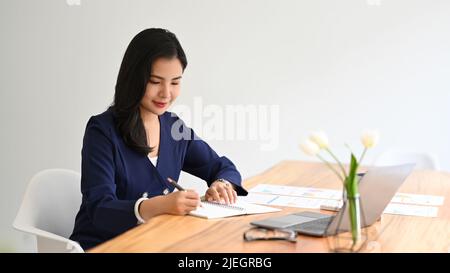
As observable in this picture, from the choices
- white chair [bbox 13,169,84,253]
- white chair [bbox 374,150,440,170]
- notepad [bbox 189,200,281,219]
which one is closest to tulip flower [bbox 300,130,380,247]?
notepad [bbox 189,200,281,219]

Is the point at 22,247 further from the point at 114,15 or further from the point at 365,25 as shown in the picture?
the point at 365,25

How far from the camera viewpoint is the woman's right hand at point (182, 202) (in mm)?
1978

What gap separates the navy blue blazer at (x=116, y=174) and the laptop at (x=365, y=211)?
1.61ft

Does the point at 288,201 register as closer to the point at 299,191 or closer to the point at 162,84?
the point at 299,191

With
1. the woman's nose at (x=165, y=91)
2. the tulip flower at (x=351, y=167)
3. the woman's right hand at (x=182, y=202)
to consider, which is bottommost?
the woman's right hand at (x=182, y=202)

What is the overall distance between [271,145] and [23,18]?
1874 millimetres

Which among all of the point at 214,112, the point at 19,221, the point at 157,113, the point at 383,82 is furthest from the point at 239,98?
the point at 19,221

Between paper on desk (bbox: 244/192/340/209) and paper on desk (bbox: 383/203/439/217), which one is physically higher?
paper on desk (bbox: 244/192/340/209)

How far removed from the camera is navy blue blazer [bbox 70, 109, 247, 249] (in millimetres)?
2051

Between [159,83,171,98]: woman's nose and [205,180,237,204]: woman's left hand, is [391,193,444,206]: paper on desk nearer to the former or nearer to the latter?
[205,180,237,204]: woman's left hand

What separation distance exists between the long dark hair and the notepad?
35 centimetres

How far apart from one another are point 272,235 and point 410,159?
1.99 metres

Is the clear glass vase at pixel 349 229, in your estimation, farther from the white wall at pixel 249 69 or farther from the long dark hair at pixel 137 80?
the white wall at pixel 249 69

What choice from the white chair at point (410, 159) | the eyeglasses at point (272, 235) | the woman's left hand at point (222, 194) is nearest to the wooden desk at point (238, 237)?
the eyeglasses at point (272, 235)
